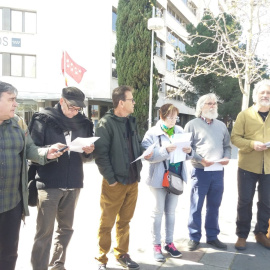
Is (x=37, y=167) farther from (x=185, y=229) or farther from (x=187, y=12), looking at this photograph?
(x=187, y=12)

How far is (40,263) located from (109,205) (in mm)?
864

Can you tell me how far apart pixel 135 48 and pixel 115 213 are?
621 inches

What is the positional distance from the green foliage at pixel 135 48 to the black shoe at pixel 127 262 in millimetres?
14602

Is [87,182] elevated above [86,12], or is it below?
below

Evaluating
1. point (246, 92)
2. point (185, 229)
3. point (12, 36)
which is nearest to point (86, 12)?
point (12, 36)

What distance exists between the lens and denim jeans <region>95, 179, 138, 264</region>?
3.25 metres

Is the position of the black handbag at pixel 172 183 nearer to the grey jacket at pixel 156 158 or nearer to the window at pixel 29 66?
the grey jacket at pixel 156 158

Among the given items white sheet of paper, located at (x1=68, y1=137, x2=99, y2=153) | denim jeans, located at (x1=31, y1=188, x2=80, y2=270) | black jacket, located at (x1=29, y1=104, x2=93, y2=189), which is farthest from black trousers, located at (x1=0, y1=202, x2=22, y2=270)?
white sheet of paper, located at (x1=68, y1=137, x2=99, y2=153)

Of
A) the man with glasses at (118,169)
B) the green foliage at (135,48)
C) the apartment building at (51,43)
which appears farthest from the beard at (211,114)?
the apartment building at (51,43)

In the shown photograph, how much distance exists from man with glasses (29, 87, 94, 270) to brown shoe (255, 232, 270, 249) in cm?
260

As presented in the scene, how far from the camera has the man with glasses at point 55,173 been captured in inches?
113

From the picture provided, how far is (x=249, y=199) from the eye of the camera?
3.90 metres

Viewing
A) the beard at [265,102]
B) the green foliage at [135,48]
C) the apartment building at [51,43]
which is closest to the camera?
the beard at [265,102]

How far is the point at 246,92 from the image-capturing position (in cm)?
812
